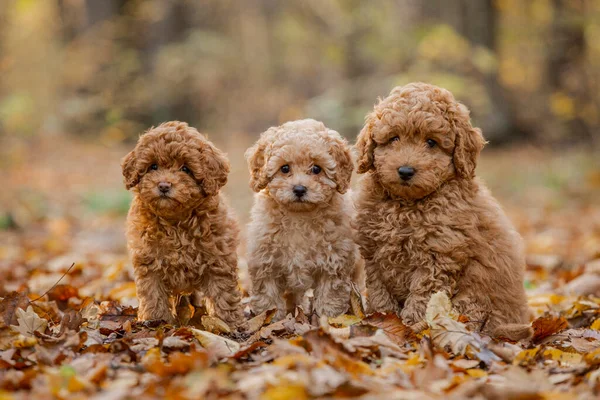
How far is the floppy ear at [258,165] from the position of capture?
550 centimetres

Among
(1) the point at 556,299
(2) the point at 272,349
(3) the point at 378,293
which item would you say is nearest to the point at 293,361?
(2) the point at 272,349

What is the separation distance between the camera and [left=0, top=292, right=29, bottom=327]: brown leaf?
4766 millimetres

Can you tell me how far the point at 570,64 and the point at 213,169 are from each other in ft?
50.4

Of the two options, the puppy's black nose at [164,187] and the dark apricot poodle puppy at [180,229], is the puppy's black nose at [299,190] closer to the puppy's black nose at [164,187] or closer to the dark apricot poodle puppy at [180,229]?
the dark apricot poodle puppy at [180,229]

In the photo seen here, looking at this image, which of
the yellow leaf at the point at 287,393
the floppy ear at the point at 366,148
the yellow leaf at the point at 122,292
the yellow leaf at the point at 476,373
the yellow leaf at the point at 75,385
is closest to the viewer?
the yellow leaf at the point at 287,393

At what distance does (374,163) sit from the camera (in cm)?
537

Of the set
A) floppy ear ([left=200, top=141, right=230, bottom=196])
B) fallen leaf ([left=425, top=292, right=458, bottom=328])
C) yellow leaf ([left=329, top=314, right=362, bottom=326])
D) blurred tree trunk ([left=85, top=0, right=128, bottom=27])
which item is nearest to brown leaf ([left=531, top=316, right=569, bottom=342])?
fallen leaf ([left=425, top=292, right=458, bottom=328])

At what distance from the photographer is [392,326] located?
487 centimetres

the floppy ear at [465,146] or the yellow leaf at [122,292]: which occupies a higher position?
the floppy ear at [465,146]

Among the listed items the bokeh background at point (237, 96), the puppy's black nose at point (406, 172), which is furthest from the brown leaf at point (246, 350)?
the bokeh background at point (237, 96)

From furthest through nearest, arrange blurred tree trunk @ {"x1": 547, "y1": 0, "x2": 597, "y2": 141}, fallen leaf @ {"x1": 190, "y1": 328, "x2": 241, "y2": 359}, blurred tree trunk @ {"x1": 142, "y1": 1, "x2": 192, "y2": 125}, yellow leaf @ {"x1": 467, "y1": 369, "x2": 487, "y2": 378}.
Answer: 1. blurred tree trunk @ {"x1": 142, "y1": 1, "x2": 192, "y2": 125}
2. blurred tree trunk @ {"x1": 547, "y1": 0, "x2": 597, "y2": 141}
3. fallen leaf @ {"x1": 190, "y1": 328, "x2": 241, "y2": 359}
4. yellow leaf @ {"x1": 467, "y1": 369, "x2": 487, "y2": 378}

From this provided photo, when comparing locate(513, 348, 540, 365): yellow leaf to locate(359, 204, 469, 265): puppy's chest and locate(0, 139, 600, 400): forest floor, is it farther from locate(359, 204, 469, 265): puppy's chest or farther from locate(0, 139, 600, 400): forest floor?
locate(359, 204, 469, 265): puppy's chest

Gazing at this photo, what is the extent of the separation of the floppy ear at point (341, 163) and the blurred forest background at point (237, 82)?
596 cm

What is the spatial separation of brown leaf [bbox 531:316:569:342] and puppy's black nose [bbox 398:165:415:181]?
1.50 metres
